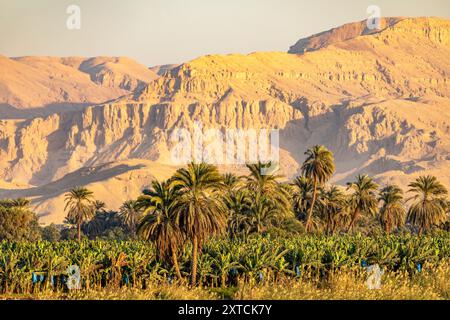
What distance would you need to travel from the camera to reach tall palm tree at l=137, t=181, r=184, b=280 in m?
51.7

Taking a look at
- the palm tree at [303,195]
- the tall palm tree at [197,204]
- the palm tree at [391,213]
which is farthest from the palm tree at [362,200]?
the tall palm tree at [197,204]

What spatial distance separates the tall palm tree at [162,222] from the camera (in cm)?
5169

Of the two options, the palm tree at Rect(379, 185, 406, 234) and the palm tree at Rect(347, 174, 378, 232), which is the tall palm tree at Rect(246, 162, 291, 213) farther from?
the palm tree at Rect(379, 185, 406, 234)

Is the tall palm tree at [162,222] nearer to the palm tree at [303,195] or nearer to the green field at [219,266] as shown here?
the green field at [219,266]

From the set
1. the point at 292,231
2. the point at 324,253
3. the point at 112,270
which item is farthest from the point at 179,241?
the point at 292,231

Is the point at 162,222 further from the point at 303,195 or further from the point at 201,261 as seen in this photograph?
the point at 303,195

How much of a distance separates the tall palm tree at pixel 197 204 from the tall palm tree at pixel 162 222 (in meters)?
0.47

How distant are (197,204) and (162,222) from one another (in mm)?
2411

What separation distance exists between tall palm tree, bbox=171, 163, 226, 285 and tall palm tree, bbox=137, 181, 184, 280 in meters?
0.47

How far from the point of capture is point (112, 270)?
56.3m

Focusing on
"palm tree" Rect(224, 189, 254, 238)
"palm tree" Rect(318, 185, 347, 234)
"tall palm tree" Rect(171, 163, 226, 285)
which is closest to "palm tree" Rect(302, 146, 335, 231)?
"palm tree" Rect(224, 189, 254, 238)

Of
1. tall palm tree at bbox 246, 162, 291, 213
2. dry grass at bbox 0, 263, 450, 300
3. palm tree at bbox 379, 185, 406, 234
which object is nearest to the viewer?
dry grass at bbox 0, 263, 450, 300
